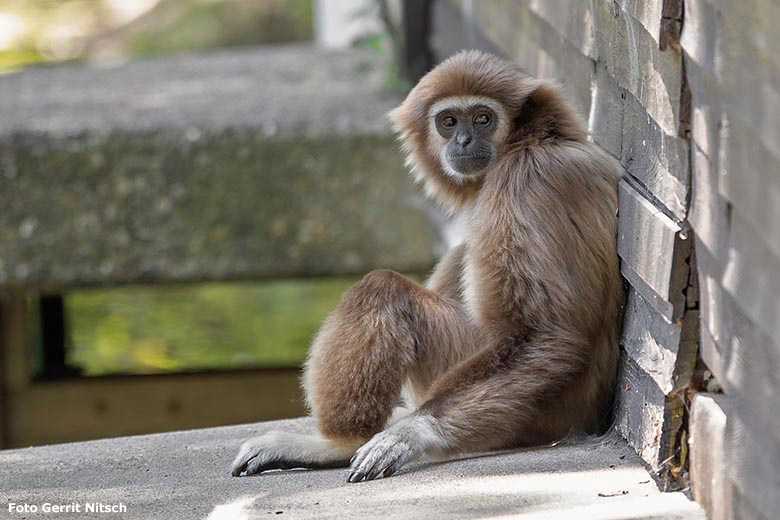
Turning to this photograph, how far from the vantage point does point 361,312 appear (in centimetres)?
384

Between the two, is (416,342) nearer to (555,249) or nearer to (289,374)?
(555,249)

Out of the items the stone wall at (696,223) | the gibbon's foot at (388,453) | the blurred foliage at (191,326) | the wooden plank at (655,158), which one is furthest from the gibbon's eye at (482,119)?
the blurred foliage at (191,326)

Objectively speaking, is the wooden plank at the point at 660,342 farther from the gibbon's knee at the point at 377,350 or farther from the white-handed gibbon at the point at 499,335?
the gibbon's knee at the point at 377,350

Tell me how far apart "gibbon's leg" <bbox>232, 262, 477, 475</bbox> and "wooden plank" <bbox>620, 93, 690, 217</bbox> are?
32.8 inches

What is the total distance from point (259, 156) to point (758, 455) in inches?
192

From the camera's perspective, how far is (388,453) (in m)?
3.56

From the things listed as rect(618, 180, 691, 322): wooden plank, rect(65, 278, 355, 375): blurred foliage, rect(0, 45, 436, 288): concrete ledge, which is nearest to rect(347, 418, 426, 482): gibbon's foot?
rect(618, 180, 691, 322): wooden plank

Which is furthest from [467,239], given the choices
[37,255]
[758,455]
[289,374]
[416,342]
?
[289,374]

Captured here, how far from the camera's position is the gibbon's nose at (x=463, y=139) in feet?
13.8

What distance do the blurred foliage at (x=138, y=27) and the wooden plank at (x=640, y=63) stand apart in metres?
16.4

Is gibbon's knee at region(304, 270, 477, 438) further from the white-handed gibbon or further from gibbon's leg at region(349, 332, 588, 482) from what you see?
gibbon's leg at region(349, 332, 588, 482)

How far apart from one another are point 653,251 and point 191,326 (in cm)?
985

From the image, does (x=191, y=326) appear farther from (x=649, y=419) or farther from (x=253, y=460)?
(x=649, y=419)

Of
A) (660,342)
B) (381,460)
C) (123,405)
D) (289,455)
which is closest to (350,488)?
(381,460)
